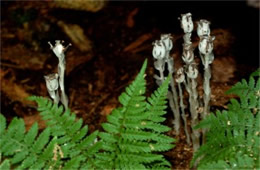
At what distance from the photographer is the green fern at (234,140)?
1478 mm

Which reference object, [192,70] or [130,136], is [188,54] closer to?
[192,70]

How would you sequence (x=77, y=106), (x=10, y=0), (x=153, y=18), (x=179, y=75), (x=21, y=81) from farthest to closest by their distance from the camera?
(x=10, y=0), (x=153, y=18), (x=21, y=81), (x=77, y=106), (x=179, y=75)

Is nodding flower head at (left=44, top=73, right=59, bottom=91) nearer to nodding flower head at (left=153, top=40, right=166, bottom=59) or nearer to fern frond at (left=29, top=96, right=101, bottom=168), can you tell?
fern frond at (left=29, top=96, right=101, bottom=168)

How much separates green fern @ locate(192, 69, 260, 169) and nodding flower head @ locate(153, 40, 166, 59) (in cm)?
42

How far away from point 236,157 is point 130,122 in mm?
445

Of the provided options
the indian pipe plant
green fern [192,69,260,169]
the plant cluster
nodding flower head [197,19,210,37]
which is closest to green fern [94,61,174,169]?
the indian pipe plant

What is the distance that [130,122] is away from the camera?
62.6 inches

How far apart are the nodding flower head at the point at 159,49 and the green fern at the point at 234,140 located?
0.42m

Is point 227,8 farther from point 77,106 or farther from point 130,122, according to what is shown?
point 130,122

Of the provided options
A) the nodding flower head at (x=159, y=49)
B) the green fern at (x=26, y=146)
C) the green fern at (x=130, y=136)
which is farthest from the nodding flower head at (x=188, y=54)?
the green fern at (x=26, y=146)

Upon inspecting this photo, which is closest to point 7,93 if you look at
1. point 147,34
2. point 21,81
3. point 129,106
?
point 21,81

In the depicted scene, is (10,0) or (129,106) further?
A: (10,0)

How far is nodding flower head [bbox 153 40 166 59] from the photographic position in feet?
6.47

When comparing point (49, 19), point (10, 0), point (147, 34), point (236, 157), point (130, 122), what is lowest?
point (236, 157)
